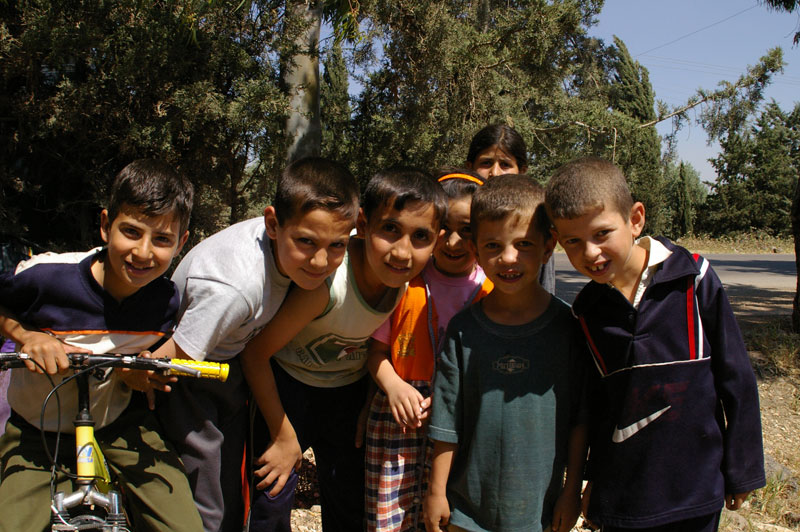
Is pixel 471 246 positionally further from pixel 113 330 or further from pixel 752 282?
pixel 752 282

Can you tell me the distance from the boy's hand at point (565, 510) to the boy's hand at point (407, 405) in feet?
1.77

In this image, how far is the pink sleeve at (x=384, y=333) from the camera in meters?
2.39

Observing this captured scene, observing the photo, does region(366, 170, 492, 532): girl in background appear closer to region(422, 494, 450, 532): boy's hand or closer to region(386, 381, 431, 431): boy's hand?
region(386, 381, 431, 431): boy's hand

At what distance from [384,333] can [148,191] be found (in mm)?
986

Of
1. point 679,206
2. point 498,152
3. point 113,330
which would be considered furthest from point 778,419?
point 679,206

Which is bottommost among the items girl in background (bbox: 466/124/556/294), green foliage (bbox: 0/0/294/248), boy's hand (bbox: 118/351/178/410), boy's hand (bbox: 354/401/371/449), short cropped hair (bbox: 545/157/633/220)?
boy's hand (bbox: 354/401/371/449)

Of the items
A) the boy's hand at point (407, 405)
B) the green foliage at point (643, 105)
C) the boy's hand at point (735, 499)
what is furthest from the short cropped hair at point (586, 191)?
the green foliage at point (643, 105)

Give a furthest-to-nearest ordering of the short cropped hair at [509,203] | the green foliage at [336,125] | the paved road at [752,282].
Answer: the paved road at [752,282] → the green foliage at [336,125] → the short cropped hair at [509,203]

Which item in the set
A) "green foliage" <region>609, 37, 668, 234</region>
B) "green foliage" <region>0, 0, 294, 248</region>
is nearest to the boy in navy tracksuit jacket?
"green foliage" <region>0, 0, 294, 248</region>

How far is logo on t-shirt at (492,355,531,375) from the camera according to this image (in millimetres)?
2076

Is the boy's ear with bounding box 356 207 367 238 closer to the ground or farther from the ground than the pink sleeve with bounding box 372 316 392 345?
farther from the ground

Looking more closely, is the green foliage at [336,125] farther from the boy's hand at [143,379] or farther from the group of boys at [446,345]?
the boy's hand at [143,379]

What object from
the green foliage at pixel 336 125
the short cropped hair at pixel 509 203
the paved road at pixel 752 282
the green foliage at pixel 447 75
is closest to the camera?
the short cropped hair at pixel 509 203

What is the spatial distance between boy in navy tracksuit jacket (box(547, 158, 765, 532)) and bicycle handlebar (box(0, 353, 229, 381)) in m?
1.19
